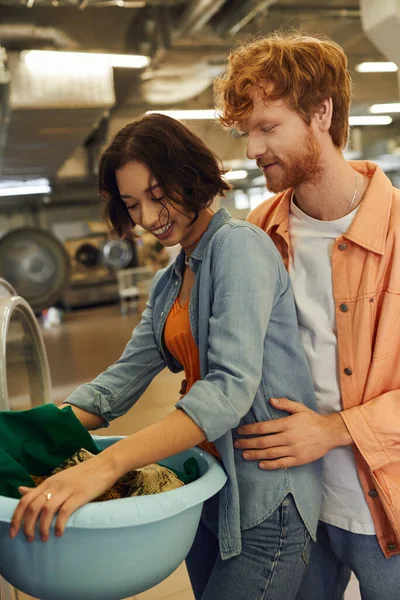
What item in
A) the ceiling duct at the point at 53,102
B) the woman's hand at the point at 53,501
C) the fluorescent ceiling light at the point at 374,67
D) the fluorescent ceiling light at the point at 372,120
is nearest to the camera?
the woman's hand at the point at 53,501

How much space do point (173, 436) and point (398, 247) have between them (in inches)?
24.6

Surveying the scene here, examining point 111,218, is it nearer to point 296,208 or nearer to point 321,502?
point 296,208

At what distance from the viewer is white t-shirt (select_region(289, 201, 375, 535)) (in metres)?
1.31

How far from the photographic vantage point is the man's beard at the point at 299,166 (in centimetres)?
128

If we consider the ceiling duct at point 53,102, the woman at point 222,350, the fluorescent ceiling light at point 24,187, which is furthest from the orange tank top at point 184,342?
the fluorescent ceiling light at point 24,187

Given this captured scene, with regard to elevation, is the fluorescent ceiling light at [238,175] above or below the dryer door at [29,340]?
below

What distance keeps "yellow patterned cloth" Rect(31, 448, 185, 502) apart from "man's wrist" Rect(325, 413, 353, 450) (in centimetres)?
31

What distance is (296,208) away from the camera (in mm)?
1449

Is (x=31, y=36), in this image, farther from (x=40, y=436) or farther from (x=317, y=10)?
(x=40, y=436)

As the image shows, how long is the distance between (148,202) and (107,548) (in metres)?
0.63

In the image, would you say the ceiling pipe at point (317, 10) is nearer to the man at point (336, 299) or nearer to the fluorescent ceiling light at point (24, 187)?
the man at point (336, 299)

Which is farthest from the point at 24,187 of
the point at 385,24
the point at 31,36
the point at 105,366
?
the point at 385,24

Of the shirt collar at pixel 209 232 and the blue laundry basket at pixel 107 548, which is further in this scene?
the shirt collar at pixel 209 232

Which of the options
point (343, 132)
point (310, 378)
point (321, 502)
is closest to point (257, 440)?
point (310, 378)
